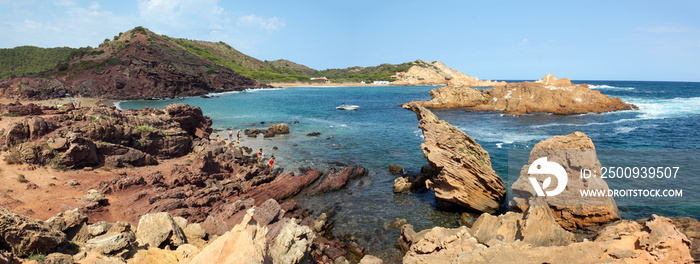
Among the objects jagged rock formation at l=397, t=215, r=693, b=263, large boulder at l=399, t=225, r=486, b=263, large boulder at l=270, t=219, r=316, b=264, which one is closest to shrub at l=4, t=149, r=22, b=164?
large boulder at l=270, t=219, r=316, b=264

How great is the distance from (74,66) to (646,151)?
344 ft

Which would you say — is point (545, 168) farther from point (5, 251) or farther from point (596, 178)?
point (5, 251)

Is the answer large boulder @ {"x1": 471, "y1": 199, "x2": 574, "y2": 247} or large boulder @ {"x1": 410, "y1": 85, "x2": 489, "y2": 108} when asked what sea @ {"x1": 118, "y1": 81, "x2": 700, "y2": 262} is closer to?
large boulder @ {"x1": 471, "y1": 199, "x2": 574, "y2": 247}

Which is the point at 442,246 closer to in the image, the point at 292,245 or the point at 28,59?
the point at 292,245

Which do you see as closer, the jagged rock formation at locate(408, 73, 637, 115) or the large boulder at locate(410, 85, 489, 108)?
the jagged rock formation at locate(408, 73, 637, 115)

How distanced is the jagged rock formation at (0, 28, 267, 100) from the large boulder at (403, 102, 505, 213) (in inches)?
2917

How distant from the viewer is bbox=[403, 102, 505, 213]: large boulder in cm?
1549

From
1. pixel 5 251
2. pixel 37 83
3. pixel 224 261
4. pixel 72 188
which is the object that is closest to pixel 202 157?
pixel 72 188

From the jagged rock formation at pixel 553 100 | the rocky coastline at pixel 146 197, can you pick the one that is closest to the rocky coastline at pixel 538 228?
the rocky coastline at pixel 146 197

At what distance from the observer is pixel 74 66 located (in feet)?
256

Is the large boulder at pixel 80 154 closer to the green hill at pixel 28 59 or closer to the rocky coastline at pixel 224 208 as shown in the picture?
the rocky coastline at pixel 224 208

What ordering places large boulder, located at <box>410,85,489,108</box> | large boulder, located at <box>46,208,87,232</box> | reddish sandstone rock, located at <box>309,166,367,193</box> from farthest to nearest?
large boulder, located at <box>410,85,489,108</box> → reddish sandstone rock, located at <box>309,166,367,193</box> → large boulder, located at <box>46,208,87,232</box>

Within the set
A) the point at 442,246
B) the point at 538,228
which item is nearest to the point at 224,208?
the point at 442,246

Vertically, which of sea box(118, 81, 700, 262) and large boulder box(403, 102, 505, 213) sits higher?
large boulder box(403, 102, 505, 213)
